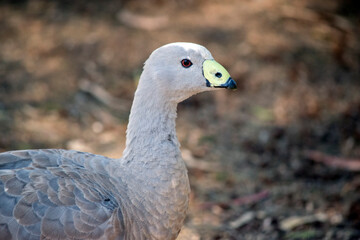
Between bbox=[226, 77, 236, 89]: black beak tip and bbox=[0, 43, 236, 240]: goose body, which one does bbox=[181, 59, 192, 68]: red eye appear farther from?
bbox=[226, 77, 236, 89]: black beak tip

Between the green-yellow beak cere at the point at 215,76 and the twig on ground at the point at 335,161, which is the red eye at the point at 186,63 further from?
the twig on ground at the point at 335,161

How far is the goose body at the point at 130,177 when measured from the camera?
260 centimetres

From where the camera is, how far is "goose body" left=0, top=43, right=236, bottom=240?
8.52 ft

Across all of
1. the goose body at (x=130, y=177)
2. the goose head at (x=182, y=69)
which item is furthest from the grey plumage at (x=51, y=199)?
the goose head at (x=182, y=69)

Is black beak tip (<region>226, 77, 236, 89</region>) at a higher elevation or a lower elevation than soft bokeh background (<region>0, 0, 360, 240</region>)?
lower

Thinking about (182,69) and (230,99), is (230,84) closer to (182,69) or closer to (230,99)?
(182,69)

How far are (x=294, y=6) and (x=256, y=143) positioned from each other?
2603mm

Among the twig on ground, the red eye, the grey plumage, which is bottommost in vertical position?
Answer: the grey plumage

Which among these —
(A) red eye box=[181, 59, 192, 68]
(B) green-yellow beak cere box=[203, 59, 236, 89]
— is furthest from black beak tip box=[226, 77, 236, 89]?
(A) red eye box=[181, 59, 192, 68]

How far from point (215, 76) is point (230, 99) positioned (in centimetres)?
286

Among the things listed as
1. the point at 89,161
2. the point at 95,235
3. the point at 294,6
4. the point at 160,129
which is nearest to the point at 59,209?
the point at 95,235

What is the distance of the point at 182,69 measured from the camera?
295 cm

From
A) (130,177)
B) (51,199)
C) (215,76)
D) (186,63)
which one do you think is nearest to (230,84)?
(215,76)

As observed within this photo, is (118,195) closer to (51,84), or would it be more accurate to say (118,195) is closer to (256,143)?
(256,143)
